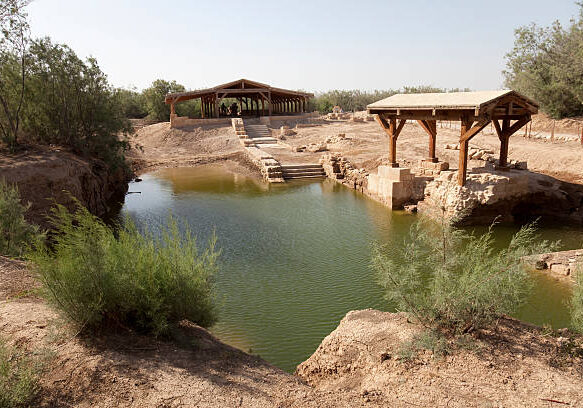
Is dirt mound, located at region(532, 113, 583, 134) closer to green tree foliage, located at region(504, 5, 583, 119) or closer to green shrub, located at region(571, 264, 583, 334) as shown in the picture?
green tree foliage, located at region(504, 5, 583, 119)

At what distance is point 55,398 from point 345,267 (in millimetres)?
6952

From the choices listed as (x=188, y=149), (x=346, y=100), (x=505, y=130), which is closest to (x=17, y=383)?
(x=505, y=130)

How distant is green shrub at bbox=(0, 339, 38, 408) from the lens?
3.43m

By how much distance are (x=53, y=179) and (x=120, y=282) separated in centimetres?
934

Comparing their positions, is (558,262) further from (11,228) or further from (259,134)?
(259,134)

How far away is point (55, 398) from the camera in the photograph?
12.4 ft

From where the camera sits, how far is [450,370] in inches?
173

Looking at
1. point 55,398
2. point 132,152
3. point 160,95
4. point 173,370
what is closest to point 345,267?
point 173,370

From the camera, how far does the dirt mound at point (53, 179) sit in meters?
11.5

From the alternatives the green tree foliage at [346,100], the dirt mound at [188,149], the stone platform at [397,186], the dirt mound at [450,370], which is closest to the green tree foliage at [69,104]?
the dirt mound at [188,149]

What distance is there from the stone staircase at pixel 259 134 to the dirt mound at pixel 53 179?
50.1 feet

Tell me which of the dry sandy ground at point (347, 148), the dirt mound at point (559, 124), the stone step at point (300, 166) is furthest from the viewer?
the dirt mound at point (559, 124)

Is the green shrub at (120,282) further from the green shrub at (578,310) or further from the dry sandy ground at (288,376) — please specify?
the green shrub at (578,310)

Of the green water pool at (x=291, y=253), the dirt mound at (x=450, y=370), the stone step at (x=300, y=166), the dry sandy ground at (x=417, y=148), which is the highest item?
the dry sandy ground at (x=417, y=148)
